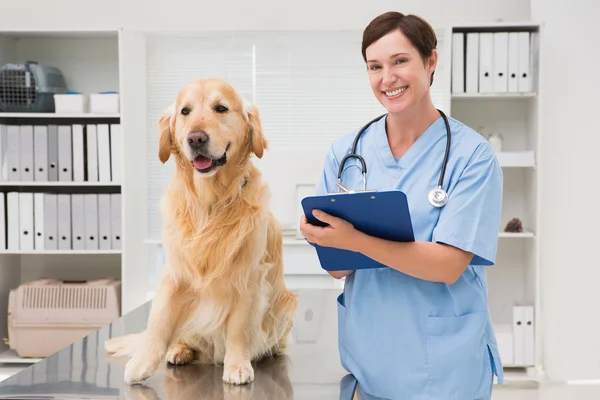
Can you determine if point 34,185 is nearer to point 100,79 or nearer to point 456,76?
point 100,79

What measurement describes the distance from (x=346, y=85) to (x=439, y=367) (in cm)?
350

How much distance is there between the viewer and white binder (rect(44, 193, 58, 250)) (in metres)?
4.14

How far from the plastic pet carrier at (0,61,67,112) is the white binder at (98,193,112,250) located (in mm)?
742

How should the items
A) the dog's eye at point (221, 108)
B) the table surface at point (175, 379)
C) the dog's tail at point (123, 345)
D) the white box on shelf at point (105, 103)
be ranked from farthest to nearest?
the white box on shelf at point (105, 103) → the dog's tail at point (123, 345) → the dog's eye at point (221, 108) → the table surface at point (175, 379)

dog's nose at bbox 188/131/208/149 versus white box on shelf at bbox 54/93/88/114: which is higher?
white box on shelf at bbox 54/93/88/114

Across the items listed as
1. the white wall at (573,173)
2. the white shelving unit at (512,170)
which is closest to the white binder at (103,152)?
the white shelving unit at (512,170)

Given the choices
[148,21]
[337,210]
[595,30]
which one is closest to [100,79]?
[148,21]

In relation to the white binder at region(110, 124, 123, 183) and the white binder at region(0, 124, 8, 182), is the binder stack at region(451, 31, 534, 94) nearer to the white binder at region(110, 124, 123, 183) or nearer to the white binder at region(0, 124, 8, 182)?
the white binder at region(110, 124, 123, 183)

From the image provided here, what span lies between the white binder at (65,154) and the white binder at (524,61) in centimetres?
289

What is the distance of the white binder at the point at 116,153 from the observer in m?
4.16

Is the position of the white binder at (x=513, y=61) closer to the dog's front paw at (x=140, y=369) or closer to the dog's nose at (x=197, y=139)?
the dog's nose at (x=197, y=139)

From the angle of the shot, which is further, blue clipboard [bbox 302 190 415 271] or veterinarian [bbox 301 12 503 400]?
veterinarian [bbox 301 12 503 400]

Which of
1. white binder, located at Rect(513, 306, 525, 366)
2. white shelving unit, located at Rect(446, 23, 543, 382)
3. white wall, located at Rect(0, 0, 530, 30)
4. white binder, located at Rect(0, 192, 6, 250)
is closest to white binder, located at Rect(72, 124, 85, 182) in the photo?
white binder, located at Rect(0, 192, 6, 250)

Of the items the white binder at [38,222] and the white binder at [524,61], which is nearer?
the white binder at [524,61]
